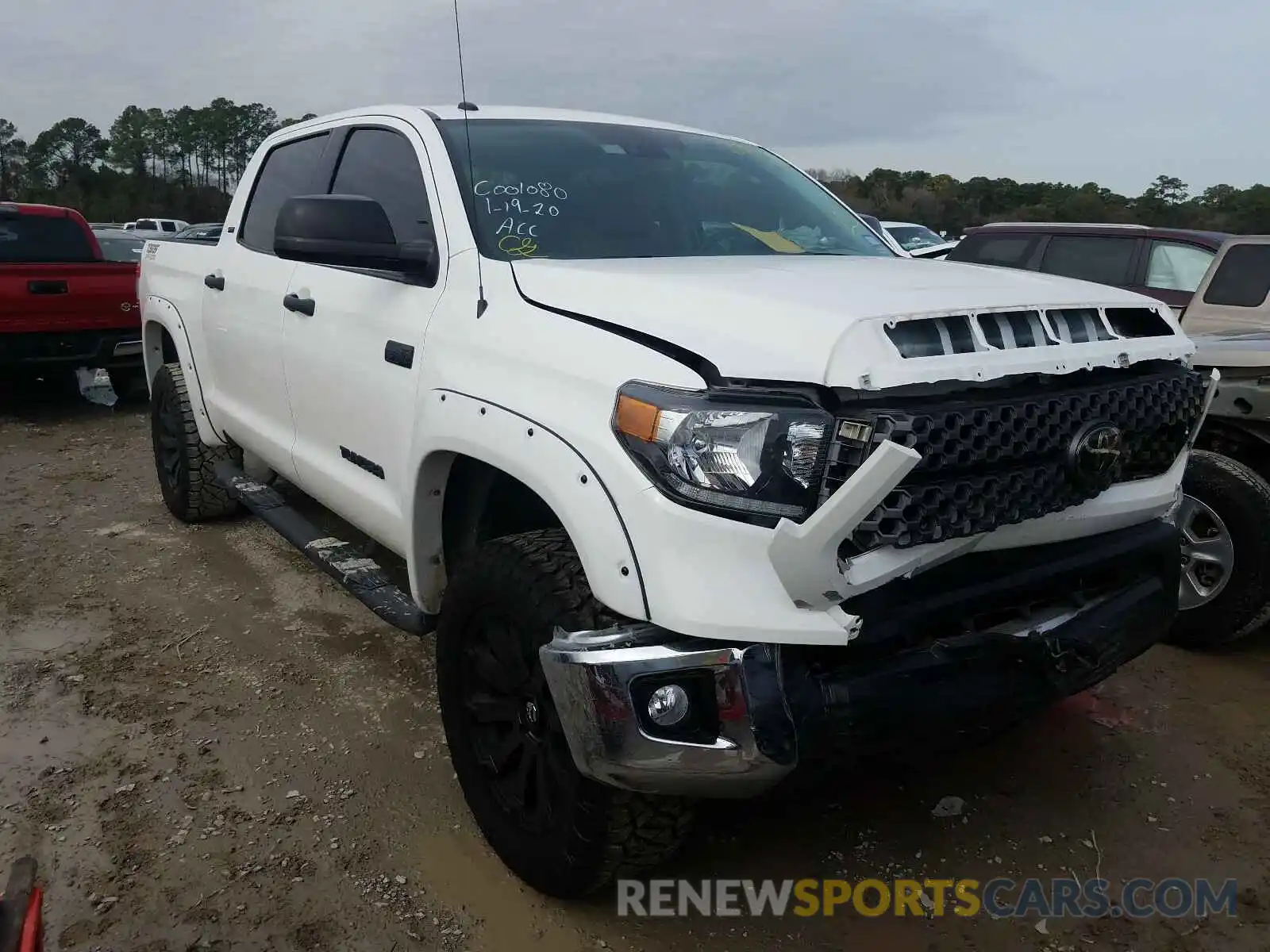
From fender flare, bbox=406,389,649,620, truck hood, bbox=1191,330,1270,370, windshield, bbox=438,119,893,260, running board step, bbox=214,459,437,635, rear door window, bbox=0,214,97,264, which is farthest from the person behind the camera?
rear door window, bbox=0,214,97,264

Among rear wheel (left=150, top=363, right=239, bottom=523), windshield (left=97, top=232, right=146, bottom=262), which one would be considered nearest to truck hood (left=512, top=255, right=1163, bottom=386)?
rear wheel (left=150, top=363, right=239, bottom=523)

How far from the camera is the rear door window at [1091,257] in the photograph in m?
8.12

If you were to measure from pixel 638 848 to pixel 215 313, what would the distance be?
10.6 feet

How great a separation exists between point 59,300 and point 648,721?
7897 millimetres

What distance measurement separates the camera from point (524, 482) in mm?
2279

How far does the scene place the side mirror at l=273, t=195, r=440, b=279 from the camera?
8.96 ft

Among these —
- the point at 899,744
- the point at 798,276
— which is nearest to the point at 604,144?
the point at 798,276

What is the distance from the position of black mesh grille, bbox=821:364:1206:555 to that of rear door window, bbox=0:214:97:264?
8.55 m

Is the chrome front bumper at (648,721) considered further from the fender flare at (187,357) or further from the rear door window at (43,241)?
the rear door window at (43,241)

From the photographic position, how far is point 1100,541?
243cm

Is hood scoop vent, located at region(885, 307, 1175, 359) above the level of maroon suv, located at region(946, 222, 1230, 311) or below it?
above

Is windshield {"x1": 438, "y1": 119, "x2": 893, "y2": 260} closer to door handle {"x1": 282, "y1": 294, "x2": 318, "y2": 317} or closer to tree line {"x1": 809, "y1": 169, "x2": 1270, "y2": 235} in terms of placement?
door handle {"x1": 282, "y1": 294, "x2": 318, "y2": 317}

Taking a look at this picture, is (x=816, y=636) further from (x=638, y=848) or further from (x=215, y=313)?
(x=215, y=313)

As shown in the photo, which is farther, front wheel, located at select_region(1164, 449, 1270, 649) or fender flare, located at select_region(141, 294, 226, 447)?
fender flare, located at select_region(141, 294, 226, 447)
